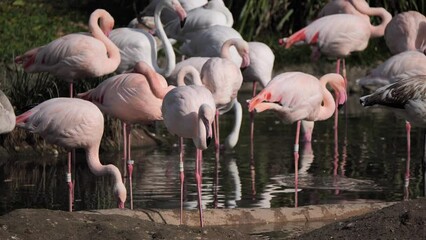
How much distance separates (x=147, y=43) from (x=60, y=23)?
25.1ft

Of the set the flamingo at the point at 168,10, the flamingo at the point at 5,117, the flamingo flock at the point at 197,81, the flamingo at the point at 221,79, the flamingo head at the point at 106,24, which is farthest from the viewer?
the flamingo at the point at 168,10

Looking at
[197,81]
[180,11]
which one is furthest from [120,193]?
[180,11]

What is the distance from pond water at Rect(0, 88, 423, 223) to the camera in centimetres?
895

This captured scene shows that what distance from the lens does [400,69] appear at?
10.9 meters

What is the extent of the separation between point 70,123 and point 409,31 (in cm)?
510

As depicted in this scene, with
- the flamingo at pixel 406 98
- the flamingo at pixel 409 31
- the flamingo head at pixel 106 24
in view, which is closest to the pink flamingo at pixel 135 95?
the flamingo at pixel 406 98

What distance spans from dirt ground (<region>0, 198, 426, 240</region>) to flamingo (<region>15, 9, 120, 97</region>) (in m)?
4.45

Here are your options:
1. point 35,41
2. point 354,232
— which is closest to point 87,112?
point 354,232

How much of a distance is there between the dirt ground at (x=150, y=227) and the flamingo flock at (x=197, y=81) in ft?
3.35

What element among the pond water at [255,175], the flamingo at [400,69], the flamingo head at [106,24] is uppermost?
the flamingo head at [106,24]

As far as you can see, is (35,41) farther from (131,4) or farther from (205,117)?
(205,117)

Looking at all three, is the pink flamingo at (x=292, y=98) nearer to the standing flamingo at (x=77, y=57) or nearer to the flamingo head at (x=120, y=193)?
the flamingo head at (x=120, y=193)

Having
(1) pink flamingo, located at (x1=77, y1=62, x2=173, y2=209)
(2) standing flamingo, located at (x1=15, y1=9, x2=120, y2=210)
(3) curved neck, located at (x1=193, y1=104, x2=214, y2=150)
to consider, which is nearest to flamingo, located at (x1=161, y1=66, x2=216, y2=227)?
(3) curved neck, located at (x1=193, y1=104, x2=214, y2=150)

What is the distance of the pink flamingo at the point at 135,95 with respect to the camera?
9.31 metres
